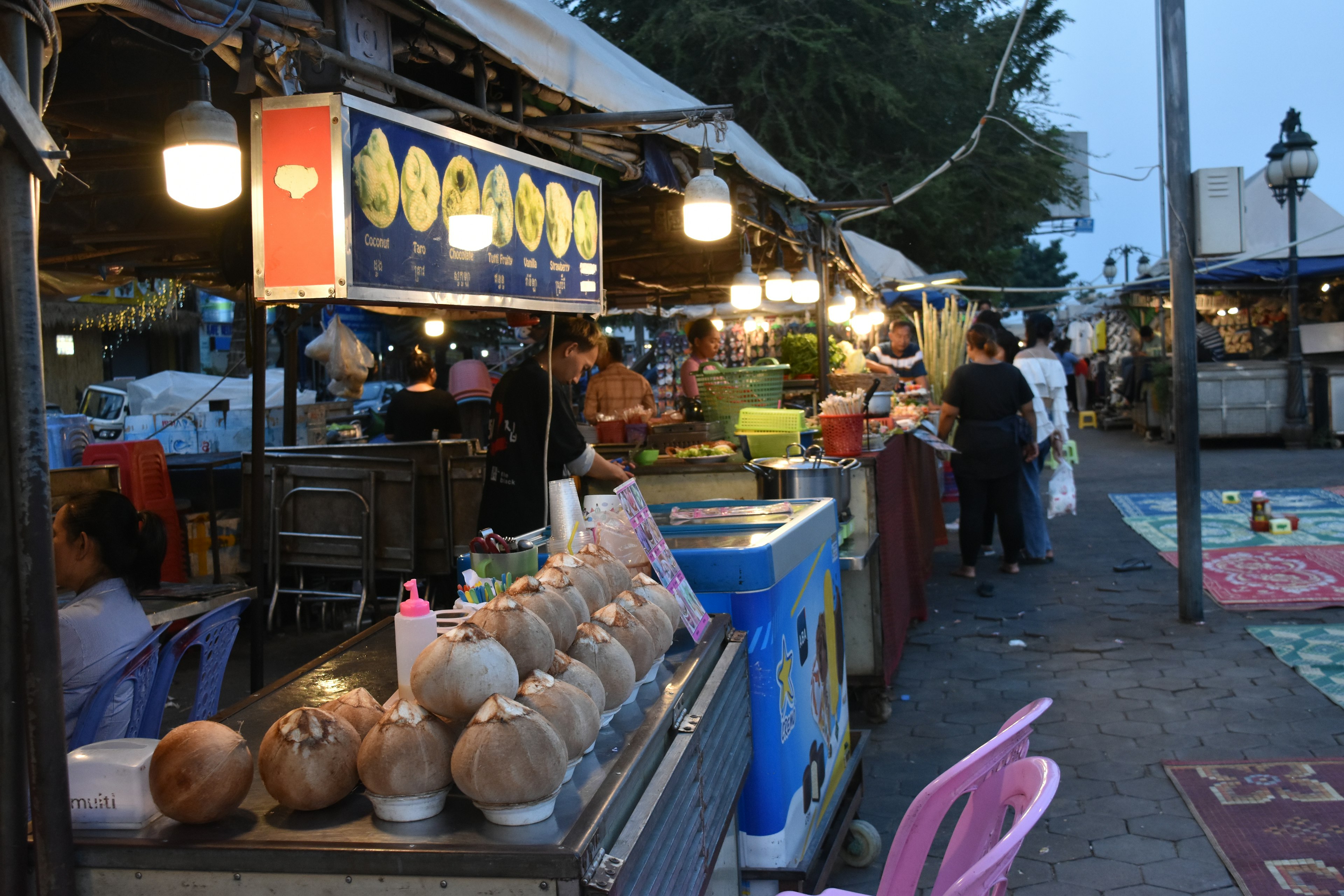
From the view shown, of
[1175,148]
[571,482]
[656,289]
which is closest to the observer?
[571,482]

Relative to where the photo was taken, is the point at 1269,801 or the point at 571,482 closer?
the point at 571,482

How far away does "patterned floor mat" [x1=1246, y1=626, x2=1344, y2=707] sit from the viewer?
5.21 metres

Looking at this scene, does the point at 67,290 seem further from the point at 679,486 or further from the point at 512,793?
the point at 512,793

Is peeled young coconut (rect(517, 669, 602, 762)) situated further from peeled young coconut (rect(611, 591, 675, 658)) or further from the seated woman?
the seated woman

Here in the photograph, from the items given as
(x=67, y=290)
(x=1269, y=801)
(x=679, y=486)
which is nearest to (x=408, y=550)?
(x=679, y=486)

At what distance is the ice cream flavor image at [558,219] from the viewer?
425 centimetres

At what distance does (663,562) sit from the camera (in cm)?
267

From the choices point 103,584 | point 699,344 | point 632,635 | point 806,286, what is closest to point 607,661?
point 632,635

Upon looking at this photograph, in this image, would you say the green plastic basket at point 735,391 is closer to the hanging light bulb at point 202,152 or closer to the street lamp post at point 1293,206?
the hanging light bulb at point 202,152

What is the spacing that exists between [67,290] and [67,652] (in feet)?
18.4

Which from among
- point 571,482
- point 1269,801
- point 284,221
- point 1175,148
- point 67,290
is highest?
point 1175,148

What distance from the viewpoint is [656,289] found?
11273 mm

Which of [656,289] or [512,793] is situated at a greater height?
[656,289]

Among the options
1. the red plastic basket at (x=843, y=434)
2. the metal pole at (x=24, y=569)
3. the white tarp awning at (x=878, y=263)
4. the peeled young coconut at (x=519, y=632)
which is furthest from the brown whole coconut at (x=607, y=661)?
the white tarp awning at (x=878, y=263)
